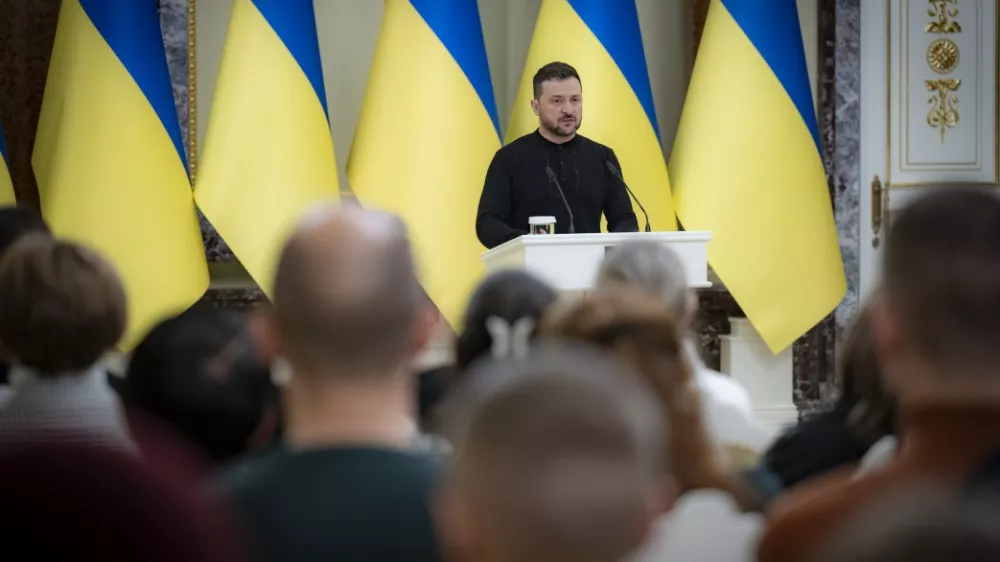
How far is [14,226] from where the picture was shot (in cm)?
299

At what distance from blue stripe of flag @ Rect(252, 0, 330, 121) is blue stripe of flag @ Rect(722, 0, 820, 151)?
1987 mm

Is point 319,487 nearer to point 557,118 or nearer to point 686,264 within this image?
point 686,264

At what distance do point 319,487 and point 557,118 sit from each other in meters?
4.06

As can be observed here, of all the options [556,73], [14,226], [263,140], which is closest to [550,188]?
[556,73]

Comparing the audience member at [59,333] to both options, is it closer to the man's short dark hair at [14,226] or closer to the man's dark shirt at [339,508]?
the man's dark shirt at [339,508]

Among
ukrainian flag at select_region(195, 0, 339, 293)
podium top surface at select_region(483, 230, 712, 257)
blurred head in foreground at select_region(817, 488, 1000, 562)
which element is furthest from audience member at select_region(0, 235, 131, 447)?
ukrainian flag at select_region(195, 0, 339, 293)

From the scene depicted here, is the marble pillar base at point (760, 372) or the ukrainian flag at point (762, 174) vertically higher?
the ukrainian flag at point (762, 174)

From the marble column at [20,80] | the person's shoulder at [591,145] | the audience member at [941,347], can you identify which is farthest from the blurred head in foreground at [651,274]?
the marble column at [20,80]

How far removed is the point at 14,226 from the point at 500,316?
1401 millimetres

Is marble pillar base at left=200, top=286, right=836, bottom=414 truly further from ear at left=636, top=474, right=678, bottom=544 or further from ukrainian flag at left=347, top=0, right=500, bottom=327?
ear at left=636, top=474, right=678, bottom=544

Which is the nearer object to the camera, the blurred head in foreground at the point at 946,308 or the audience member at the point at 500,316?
the blurred head in foreground at the point at 946,308

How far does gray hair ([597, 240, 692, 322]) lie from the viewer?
7.82ft

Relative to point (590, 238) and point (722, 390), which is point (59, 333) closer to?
point (722, 390)

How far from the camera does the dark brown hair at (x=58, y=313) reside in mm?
1905
